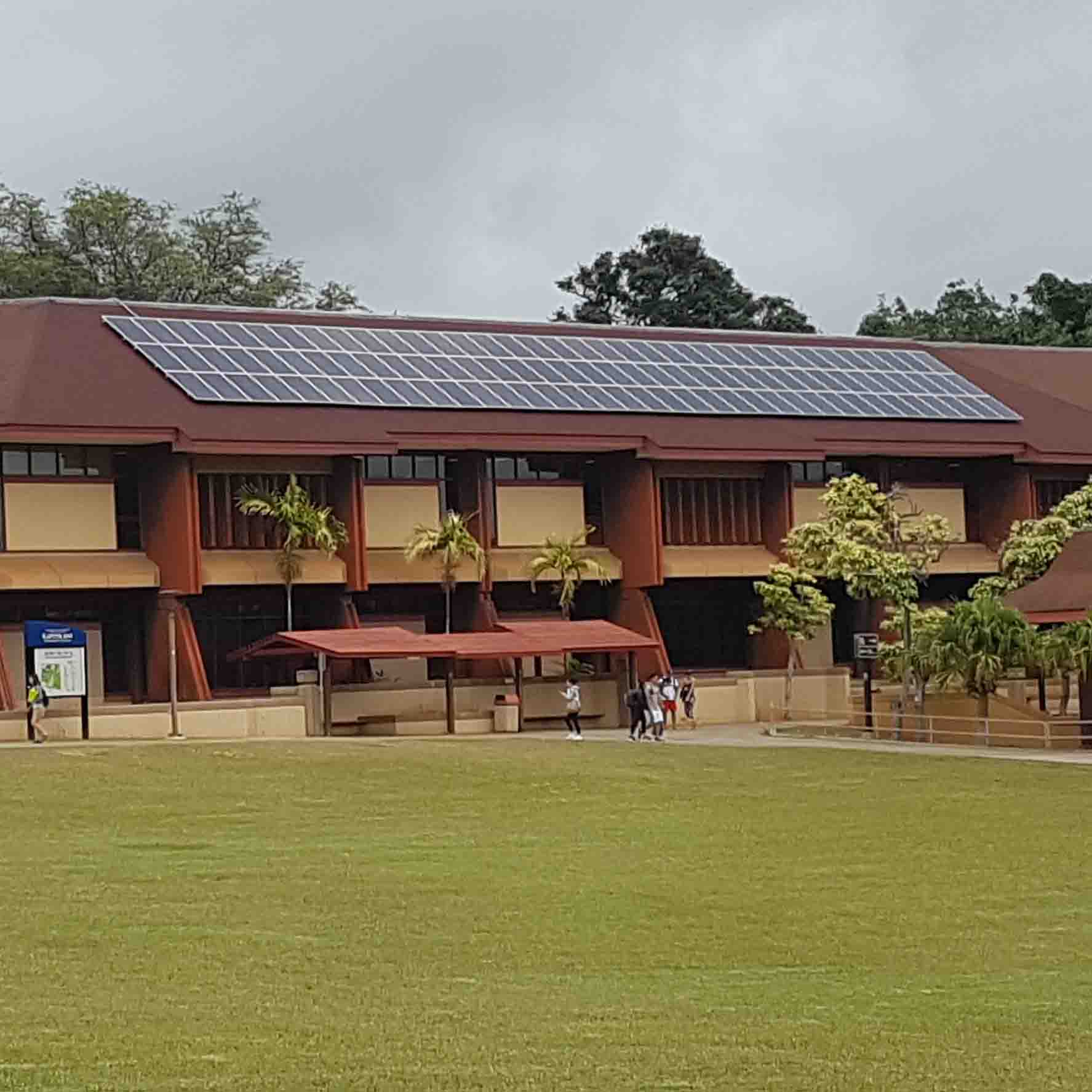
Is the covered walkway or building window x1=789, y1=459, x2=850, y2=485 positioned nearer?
the covered walkway

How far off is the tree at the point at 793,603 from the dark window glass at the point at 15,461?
62.1 feet

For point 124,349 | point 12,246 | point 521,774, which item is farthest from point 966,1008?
point 12,246

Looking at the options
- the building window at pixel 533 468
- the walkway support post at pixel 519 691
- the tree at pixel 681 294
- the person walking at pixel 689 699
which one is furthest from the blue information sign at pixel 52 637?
the tree at pixel 681 294

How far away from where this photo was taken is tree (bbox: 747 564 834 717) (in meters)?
58.6

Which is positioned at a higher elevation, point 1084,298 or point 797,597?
point 1084,298

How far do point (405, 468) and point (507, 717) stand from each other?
815 cm

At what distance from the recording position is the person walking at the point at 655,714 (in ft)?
162

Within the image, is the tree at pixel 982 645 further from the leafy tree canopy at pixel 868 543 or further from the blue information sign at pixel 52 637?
the blue information sign at pixel 52 637

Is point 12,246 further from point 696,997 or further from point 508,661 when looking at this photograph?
point 696,997

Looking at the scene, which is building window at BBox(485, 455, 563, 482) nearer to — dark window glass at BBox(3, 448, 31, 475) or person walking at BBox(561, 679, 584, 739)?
person walking at BBox(561, 679, 584, 739)

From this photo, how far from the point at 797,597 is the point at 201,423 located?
16.3 m

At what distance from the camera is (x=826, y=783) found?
130ft

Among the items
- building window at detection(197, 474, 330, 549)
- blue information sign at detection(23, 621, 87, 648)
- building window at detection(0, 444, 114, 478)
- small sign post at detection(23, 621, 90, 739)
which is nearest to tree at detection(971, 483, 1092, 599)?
building window at detection(197, 474, 330, 549)

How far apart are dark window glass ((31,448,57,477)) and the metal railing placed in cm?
1836
